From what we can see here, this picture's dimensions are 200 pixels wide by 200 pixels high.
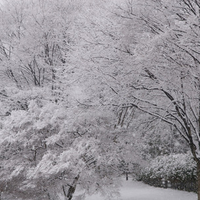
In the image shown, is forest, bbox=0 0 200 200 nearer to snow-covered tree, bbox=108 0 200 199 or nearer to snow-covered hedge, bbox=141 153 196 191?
snow-covered tree, bbox=108 0 200 199

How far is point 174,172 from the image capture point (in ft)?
40.6

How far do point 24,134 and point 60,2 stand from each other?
24.5ft

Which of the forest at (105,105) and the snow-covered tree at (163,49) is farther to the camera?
the forest at (105,105)

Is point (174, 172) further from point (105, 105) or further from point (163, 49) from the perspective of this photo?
point (163, 49)

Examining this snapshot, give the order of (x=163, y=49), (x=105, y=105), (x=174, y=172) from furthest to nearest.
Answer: (x=174, y=172)
(x=105, y=105)
(x=163, y=49)

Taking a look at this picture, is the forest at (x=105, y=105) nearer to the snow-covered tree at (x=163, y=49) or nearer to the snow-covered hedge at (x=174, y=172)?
the snow-covered tree at (x=163, y=49)

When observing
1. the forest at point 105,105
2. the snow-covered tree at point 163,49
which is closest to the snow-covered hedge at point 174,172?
the forest at point 105,105

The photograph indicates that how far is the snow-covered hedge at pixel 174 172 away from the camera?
11.5m

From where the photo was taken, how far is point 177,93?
21.0ft

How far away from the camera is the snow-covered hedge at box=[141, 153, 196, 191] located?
11500mm

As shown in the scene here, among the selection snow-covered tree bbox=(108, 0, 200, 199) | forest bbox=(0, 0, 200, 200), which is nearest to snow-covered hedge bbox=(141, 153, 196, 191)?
forest bbox=(0, 0, 200, 200)

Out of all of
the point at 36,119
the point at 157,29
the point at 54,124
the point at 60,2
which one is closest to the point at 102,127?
the point at 54,124

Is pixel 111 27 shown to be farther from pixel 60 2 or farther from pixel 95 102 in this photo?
pixel 60 2

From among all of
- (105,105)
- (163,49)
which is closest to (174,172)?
(105,105)
